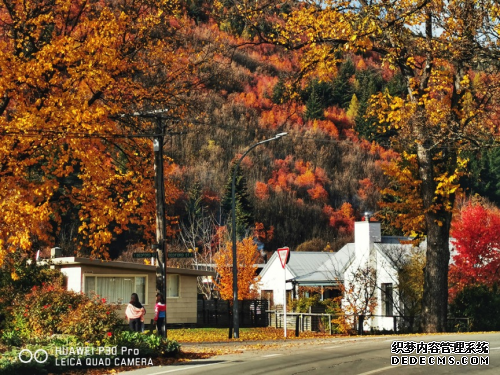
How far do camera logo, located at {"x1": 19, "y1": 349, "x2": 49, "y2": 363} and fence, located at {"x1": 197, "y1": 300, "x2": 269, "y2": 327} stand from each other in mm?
32429

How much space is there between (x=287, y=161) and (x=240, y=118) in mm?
13844

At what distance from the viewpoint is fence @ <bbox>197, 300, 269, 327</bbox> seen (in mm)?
47516

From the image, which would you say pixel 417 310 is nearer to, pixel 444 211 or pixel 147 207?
pixel 444 211

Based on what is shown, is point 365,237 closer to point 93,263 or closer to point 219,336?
point 219,336

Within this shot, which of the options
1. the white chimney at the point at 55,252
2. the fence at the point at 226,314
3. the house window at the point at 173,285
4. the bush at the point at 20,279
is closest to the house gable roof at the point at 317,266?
the fence at the point at 226,314

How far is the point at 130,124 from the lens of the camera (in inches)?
927

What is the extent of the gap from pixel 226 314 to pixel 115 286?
1280cm

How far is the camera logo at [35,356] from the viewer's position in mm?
14219

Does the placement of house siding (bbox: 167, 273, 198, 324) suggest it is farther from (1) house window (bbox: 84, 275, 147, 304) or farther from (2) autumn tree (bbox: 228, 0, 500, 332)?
(2) autumn tree (bbox: 228, 0, 500, 332)

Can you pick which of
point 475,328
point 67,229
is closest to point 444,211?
point 475,328

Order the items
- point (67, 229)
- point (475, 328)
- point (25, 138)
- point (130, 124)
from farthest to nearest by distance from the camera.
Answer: point (67, 229) → point (475, 328) → point (130, 124) → point (25, 138)

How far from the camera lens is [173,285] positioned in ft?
137

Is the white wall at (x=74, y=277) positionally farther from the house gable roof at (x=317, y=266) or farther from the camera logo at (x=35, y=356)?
the camera logo at (x=35, y=356)

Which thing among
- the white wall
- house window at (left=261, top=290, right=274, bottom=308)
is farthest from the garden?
house window at (left=261, top=290, right=274, bottom=308)
